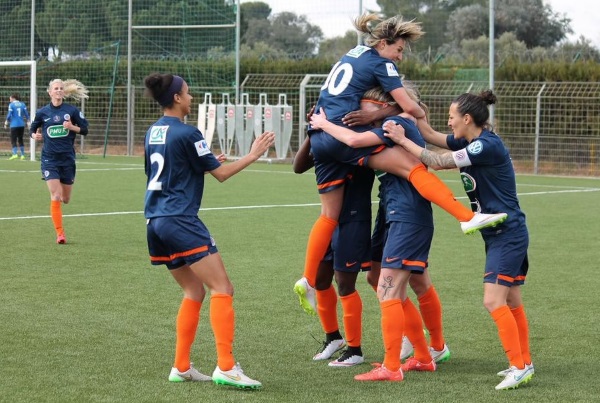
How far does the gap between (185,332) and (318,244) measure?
Answer: 1.14 m

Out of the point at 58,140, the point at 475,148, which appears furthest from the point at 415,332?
the point at 58,140

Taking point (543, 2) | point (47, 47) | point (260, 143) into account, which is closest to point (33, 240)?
point (260, 143)

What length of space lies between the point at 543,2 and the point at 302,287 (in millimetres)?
47304

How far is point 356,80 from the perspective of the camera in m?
6.42

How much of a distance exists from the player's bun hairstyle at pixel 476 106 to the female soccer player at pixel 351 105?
0.36 metres

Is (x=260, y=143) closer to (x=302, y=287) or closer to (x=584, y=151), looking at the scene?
(x=302, y=287)

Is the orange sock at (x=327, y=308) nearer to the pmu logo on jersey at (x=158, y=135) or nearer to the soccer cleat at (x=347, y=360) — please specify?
the soccer cleat at (x=347, y=360)

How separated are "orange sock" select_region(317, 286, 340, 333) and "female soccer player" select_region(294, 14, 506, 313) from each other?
0.19 m

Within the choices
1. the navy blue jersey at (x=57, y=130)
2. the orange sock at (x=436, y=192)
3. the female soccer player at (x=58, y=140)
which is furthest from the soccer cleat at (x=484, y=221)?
the navy blue jersey at (x=57, y=130)

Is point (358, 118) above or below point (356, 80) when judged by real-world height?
below

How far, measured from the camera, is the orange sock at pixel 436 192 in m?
5.85

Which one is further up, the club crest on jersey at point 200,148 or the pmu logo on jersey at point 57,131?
the club crest on jersey at point 200,148

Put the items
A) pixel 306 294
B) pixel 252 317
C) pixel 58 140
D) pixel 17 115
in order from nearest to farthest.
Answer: pixel 306 294 → pixel 252 317 → pixel 58 140 → pixel 17 115

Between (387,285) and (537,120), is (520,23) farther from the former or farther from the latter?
(387,285)
